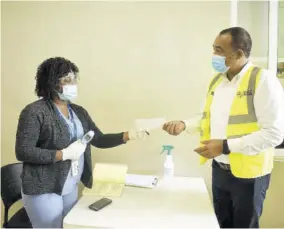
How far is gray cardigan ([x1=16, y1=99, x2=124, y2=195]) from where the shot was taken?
5.02 feet

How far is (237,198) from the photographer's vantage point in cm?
165

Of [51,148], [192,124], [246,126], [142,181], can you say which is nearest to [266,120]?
[246,126]

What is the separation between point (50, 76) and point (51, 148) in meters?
0.39

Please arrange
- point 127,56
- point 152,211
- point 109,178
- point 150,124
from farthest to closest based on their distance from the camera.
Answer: point 127,56, point 150,124, point 109,178, point 152,211

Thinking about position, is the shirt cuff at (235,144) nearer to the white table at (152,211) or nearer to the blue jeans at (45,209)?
the white table at (152,211)

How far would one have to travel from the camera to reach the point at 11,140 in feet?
7.84

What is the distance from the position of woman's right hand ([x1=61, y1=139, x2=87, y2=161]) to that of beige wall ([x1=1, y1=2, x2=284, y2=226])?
628 mm

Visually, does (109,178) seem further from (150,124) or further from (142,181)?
(150,124)

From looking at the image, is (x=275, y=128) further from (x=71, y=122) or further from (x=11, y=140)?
(x=11, y=140)

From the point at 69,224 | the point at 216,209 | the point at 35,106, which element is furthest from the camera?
the point at 216,209

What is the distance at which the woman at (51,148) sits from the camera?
1.54 metres

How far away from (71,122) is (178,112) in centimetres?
84

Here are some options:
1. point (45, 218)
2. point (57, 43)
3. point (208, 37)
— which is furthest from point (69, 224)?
point (208, 37)

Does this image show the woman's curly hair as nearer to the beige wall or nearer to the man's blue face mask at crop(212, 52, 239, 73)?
the beige wall
